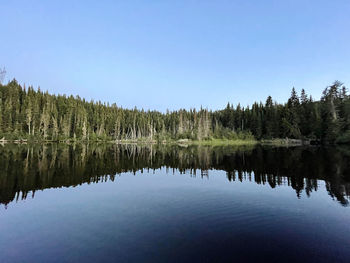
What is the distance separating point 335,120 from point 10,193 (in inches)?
2994

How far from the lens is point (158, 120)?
134125 millimetres

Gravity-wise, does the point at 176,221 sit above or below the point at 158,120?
below

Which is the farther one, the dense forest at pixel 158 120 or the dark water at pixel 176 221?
the dense forest at pixel 158 120

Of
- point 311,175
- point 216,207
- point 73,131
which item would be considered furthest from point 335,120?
point 73,131

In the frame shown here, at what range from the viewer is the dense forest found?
226 feet

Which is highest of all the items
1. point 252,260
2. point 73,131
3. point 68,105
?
point 68,105

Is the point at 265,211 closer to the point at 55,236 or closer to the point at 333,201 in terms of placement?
the point at 333,201

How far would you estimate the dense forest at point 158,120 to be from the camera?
68750 millimetres

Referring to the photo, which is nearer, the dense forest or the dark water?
the dark water

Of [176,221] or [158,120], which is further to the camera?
[158,120]

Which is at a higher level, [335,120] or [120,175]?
[335,120]

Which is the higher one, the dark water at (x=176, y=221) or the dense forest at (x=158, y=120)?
the dense forest at (x=158, y=120)

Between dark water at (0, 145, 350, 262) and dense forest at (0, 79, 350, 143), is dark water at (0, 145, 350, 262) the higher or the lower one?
the lower one

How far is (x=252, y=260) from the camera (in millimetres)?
5875
